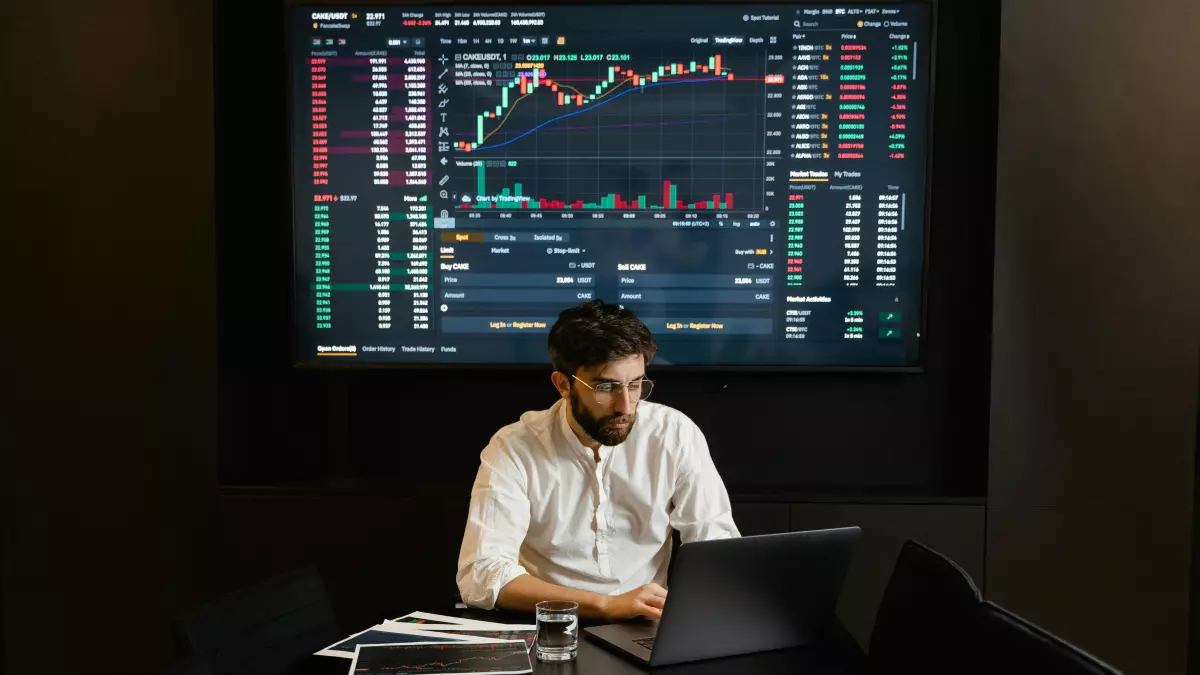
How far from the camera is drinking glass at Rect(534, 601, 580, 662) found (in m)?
1.57

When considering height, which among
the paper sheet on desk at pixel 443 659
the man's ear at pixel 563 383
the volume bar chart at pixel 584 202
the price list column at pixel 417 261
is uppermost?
the volume bar chart at pixel 584 202

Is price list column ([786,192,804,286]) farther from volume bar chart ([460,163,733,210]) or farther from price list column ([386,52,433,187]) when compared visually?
price list column ([386,52,433,187])

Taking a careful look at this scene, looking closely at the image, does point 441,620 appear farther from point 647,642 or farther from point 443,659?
point 647,642

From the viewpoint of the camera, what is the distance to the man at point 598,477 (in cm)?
216
